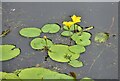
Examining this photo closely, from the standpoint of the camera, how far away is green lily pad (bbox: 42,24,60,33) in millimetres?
1269

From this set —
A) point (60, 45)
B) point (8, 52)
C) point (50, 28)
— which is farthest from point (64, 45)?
point (8, 52)

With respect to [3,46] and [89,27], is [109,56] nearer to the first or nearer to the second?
[89,27]

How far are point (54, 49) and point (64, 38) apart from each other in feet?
0.31

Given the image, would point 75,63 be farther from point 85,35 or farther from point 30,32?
point 30,32

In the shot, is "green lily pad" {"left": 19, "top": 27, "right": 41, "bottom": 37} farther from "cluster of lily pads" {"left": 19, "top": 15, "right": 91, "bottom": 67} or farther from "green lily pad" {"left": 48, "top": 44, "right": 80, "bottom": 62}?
"green lily pad" {"left": 48, "top": 44, "right": 80, "bottom": 62}

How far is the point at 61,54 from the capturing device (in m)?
1.15

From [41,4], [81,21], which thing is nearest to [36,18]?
A: [41,4]

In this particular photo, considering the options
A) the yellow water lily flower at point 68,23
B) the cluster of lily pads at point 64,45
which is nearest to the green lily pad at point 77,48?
the cluster of lily pads at point 64,45

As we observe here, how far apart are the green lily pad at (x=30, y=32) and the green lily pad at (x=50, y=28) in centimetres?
3

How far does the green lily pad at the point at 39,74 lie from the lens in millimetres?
1029

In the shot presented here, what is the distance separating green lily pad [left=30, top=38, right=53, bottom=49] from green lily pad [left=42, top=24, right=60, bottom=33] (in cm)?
7

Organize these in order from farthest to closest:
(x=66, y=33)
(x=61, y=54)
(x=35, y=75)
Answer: (x=66, y=33), (x=61, y=54), (x=35, y=75)

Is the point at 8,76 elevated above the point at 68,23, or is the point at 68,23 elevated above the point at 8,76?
the point at 68,23

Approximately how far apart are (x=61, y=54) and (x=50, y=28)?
0.61ft
